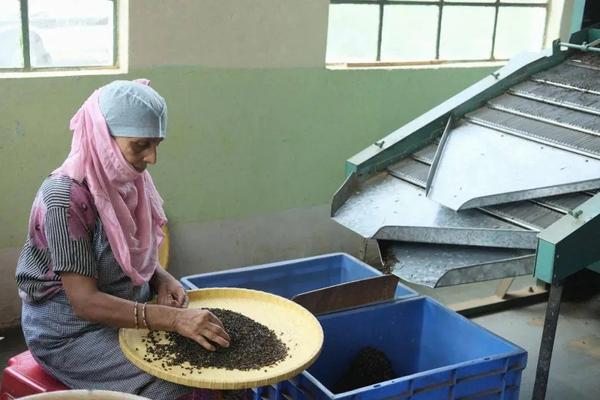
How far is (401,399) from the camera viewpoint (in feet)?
7.34

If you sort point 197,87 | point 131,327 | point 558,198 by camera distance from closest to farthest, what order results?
point 131,327 → point 558,198 → point 197,87

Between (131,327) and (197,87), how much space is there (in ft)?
6.89

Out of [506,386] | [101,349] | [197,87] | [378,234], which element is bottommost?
[506,386]

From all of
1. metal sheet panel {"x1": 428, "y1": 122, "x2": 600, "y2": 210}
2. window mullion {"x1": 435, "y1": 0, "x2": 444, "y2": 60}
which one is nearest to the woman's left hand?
metal sheet panel {"x1": 428, "y1": 122, "x2": 600, "y2": 210}

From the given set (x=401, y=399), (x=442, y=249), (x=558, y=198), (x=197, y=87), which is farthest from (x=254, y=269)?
(x=197, y=87)

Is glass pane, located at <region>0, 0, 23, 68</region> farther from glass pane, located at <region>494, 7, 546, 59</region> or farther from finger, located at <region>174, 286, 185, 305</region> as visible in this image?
glass pane, located at <region>494, 7, 546, 59</region>

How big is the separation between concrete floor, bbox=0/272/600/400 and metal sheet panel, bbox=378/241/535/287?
40.7 inches

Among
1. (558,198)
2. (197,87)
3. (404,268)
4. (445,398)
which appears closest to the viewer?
(445,398)

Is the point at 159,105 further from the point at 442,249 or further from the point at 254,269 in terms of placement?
the point at 442,249

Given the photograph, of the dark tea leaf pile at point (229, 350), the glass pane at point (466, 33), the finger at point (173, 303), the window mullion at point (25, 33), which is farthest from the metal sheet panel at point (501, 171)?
the window mullion at point (25, 33)

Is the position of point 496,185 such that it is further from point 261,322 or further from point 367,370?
point 261,322

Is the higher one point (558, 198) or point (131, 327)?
point (558, 198)

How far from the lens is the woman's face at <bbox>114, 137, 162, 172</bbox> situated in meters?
2.16

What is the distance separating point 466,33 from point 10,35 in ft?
9.31
